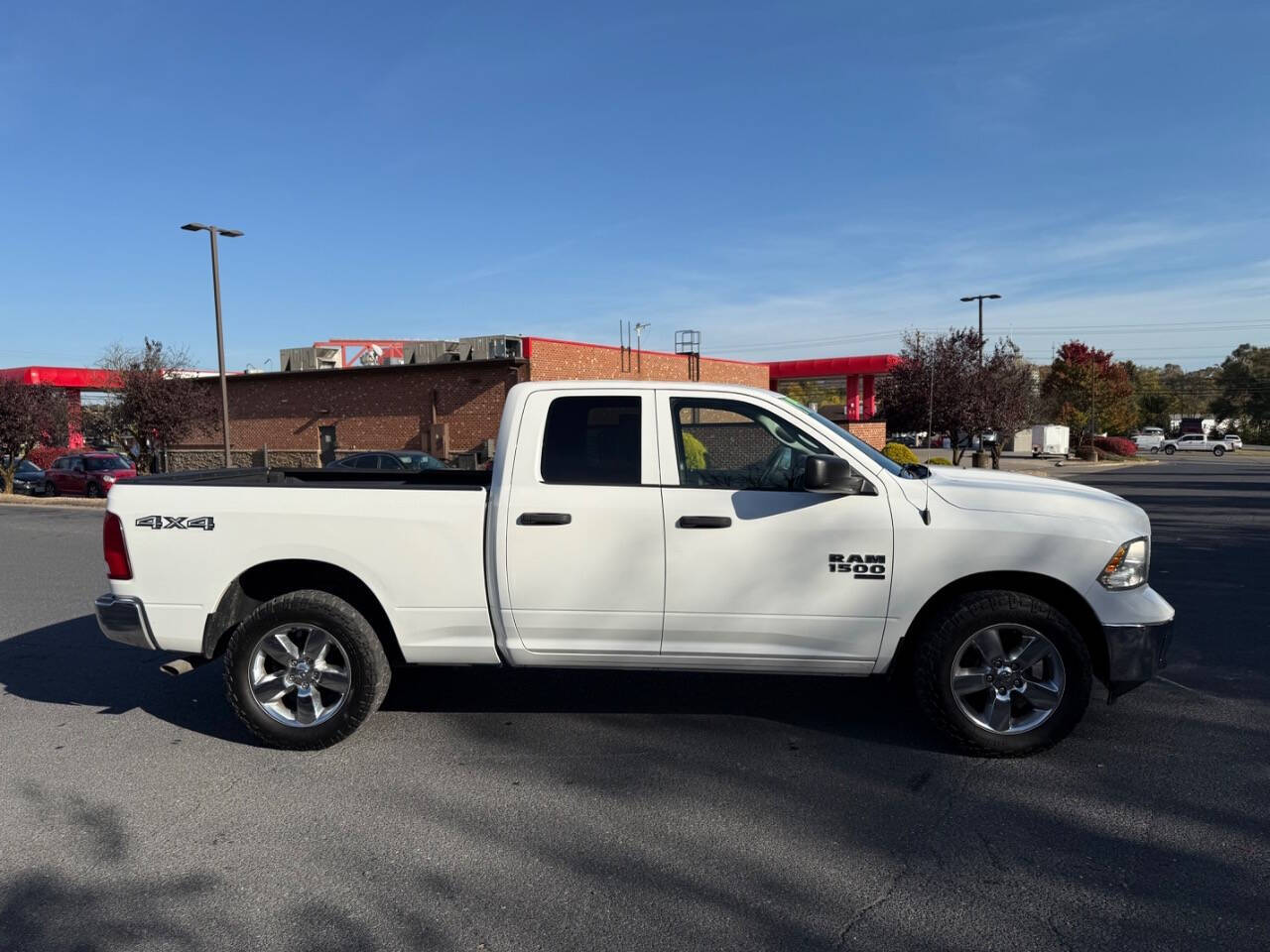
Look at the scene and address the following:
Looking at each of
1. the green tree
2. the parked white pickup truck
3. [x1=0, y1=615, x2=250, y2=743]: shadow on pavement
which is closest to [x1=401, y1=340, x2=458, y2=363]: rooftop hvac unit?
[x1=0, y1=615, x2=250, y2=743]: shadow on pavement

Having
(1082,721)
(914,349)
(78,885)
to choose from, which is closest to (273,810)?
(78,885)

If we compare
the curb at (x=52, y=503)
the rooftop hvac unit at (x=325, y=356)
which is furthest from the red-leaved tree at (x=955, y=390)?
the curb at (x=52, y=503)

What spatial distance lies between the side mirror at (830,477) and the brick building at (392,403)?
76.9 ft

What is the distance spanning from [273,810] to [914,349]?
102 ft

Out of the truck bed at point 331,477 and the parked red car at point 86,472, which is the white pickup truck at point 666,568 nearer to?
the truck bed at point 331,477

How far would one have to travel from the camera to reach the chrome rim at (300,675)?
474 centimetres

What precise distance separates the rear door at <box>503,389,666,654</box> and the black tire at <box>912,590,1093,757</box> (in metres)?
1.36

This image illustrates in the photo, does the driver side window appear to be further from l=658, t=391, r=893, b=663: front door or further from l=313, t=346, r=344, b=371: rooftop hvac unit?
l=313, t=346, r=344, b=371: rooftop hvac unit

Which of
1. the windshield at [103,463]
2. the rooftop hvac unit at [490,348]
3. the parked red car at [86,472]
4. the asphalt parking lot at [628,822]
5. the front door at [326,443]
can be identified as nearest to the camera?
the asphalt parking lot at [628,822]

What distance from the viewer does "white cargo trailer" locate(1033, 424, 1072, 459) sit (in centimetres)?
5559

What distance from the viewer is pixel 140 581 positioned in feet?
15.7

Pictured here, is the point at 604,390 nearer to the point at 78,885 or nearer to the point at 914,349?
the point at 78,885

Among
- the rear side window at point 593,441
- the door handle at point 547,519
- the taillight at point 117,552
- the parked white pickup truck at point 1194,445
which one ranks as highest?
the rear side window at point 593,441

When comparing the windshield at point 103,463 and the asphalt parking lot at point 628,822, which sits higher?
the windshield at point 103,463
